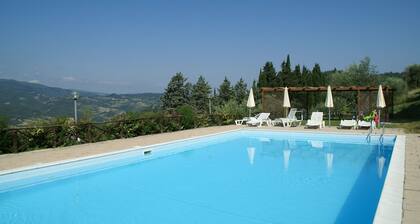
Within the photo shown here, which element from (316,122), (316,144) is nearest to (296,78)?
(316,122)

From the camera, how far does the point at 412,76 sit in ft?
119

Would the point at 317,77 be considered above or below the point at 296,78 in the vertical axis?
above

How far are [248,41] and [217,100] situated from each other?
28.1ft

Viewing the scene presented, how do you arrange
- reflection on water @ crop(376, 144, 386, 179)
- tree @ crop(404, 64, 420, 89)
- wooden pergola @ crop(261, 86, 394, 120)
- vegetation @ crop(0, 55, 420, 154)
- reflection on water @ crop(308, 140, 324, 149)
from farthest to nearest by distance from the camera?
tree @ crop(404, 64, 420, 89)
wooden pergola @ crop(261, 86, 394, 120)
reflection on water @ crop(308, 140, 324, 149)
vegetation @ crop(0, 55, 420, 154)
reflection on water @ crop(376, 144, 386, 179)

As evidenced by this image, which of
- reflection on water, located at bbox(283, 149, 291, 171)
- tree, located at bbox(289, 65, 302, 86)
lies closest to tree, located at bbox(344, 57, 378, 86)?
tree, located at bbox(289, 65, 302, 86)

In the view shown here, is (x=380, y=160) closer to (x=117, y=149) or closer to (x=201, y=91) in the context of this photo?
(x=117, y=149)

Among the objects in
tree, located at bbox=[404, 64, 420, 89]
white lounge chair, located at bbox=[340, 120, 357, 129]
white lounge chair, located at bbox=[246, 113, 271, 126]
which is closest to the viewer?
white lounge chair, located at bbox=[340, 120, 357, 129]

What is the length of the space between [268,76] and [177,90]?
9603 mm

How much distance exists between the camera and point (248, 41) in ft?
76.7

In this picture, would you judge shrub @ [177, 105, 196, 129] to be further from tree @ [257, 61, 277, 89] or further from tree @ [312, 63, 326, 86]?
tree @ [312, 63, 326, 86]

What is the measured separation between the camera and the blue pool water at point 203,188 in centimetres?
532

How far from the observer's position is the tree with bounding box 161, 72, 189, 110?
3244cm

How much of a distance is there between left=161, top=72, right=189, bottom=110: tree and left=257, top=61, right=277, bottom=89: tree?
841 centimetres

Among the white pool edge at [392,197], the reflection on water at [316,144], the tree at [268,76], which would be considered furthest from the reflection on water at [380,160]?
the tree at [268,76]
